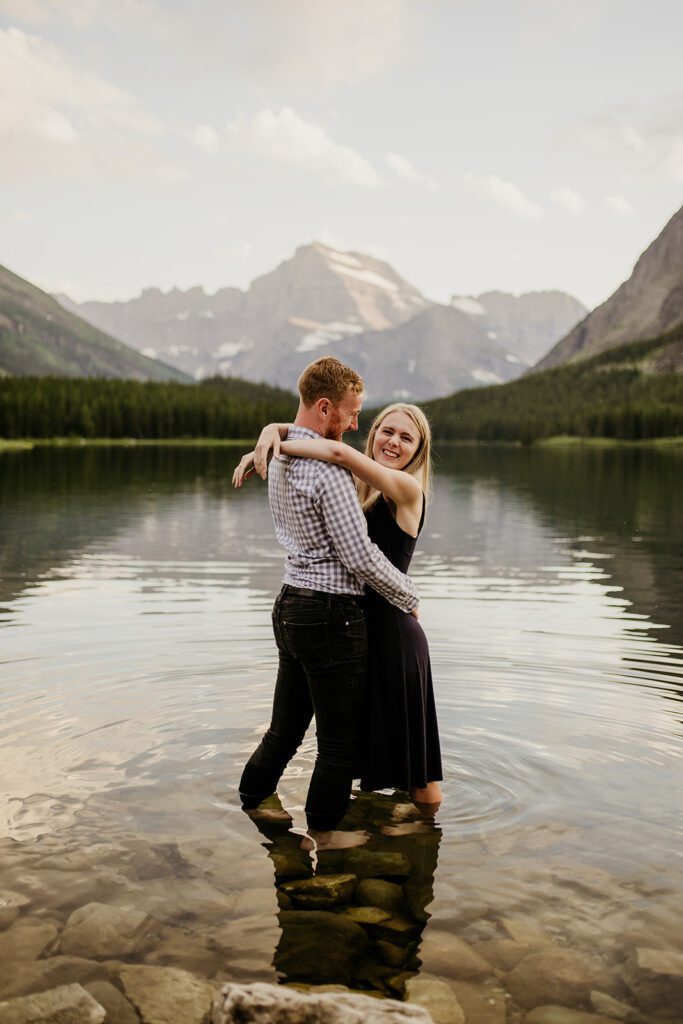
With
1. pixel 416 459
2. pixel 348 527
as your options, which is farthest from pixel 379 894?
pixel 416 459

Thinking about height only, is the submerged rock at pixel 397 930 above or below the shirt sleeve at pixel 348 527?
below

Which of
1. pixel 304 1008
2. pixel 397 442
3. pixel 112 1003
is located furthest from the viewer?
pixel 397 442

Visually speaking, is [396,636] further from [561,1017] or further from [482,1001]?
[561,1017]

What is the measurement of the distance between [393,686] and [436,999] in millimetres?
2555

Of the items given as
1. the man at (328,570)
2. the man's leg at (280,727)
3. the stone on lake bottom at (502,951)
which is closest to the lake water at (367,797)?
the stone on lake bottom at (502,951)

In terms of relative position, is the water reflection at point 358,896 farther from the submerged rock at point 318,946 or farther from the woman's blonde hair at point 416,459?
the woman's blonde hair at point 416,459

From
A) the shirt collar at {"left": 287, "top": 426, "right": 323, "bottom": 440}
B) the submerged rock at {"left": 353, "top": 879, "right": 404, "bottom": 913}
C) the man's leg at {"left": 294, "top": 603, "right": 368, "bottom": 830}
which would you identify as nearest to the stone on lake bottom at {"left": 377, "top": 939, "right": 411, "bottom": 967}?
the submerged rock at {"left": 353, "top": 879, "right": 404, "bottom": 913}

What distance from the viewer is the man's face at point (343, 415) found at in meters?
7.68

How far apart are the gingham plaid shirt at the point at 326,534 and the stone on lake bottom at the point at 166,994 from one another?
115 inches

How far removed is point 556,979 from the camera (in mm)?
6254

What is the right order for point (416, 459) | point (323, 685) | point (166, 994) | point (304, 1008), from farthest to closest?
1. point (416, 459)
2. point (323, 685)
3. point (166, 994)
4. point (304, 1008)

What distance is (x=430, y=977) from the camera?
629 centimetres

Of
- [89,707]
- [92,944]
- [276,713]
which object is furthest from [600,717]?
[92,944]

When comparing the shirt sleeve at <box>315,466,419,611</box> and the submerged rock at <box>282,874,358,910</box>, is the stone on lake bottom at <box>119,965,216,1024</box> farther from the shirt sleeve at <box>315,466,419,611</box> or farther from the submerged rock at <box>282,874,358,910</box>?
the shirt sleeve at <box>315,466,419,611</box>
